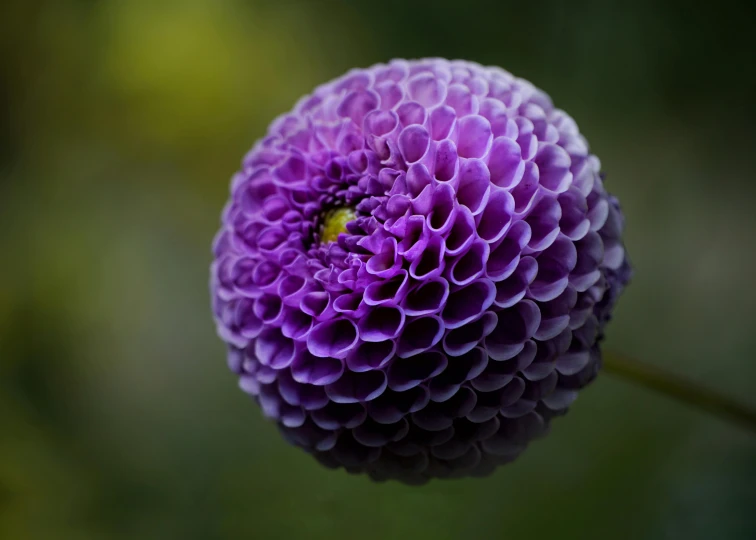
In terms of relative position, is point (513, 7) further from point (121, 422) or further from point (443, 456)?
point (121, 422)

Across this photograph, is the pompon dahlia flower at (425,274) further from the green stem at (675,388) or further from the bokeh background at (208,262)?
the bokeh background at (208,262)

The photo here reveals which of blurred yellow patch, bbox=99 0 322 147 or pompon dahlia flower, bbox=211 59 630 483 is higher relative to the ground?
blurred yellow patch, bbox=99 0 322 147

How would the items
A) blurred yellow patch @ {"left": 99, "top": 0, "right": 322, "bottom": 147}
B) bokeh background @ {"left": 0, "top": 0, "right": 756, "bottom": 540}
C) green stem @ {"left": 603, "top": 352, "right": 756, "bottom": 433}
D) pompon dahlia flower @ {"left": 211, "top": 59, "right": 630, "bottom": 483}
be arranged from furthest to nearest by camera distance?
blurred yellow patch @ {"left": 99, "top": 0, "right": 322, "bottom": 147} → bokeh background @ {"left": 0, "top": 0, "right": 756, "bottom": 540} → green stem @ {"left": 603, "top": 352, "right": 756, "bottom": 433} → pompon dahlia flower @ {"left": 211, "top": 59, "right": 630, "bottom": 483}

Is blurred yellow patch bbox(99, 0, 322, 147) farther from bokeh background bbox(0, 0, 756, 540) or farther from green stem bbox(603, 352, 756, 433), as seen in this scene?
green stem bbox(603, 352, 756, 433)

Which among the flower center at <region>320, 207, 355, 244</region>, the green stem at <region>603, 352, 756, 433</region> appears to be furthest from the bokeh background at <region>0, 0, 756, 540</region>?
the flower center at <region>320, 207, 355, 244</region>

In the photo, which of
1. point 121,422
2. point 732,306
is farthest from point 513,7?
point 121,422

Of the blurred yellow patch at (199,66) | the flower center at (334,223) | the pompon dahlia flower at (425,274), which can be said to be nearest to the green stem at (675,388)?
the pompon dahlia flower at (425,274)

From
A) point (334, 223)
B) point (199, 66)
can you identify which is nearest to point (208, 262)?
point (199, 66)
